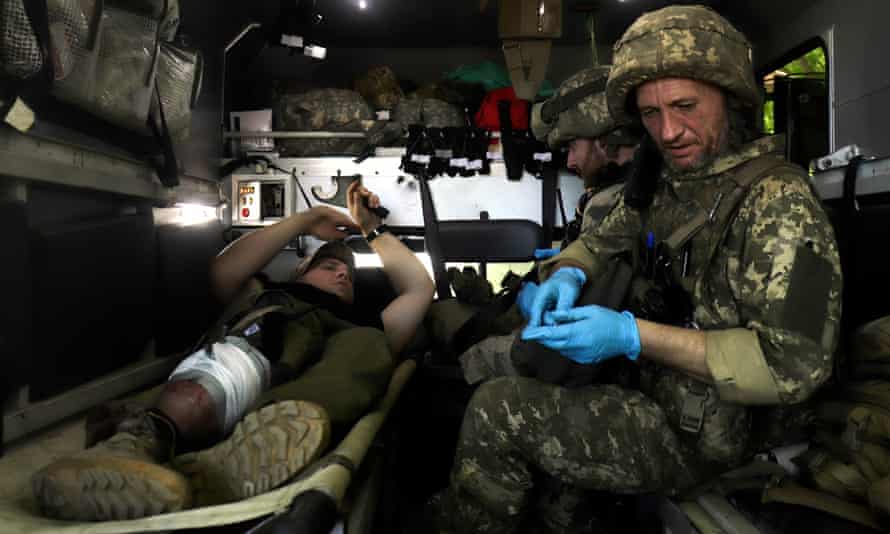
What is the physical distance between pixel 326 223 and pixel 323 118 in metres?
1.22

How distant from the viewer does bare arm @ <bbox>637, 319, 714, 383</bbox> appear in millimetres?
1358

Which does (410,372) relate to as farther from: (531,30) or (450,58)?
(450,58)

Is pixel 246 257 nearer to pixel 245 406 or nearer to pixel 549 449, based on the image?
pixel 245 406

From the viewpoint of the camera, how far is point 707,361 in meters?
1.33

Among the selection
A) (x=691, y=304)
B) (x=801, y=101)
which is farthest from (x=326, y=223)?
(x=801, y=101)

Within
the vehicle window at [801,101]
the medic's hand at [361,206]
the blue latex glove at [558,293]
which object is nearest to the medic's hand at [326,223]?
the medic's hand at [361,206]

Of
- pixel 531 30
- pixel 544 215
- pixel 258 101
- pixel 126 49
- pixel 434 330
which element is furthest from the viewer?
pixel 258 101

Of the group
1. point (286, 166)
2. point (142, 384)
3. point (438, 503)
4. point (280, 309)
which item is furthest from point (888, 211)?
point (286, 166)

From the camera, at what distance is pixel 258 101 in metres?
4.24

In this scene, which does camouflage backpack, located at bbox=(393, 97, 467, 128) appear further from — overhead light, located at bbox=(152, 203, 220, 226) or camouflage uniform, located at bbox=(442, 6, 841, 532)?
camouflage uniform, located at bbox=(442, 6, 841, 532)

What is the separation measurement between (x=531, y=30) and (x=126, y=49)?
230 cm

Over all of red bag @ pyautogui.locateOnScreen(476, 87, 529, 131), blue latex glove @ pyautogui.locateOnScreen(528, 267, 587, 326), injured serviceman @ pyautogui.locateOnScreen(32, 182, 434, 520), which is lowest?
injured serviceman @ pyautogui.locateOnScreen(32, 182, 434, 520)

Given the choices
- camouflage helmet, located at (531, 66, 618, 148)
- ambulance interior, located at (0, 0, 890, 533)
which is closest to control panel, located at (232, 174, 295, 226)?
ambulance interior, located at (0, 0, 890, 533)

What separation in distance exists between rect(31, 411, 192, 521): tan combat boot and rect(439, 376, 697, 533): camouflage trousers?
816 mm
